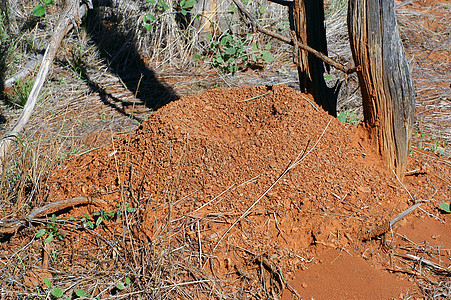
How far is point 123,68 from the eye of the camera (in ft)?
16.0

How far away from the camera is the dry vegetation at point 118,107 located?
2301 millimetres

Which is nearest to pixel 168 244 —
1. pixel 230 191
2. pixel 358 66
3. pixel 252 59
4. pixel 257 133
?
pixel 230 191

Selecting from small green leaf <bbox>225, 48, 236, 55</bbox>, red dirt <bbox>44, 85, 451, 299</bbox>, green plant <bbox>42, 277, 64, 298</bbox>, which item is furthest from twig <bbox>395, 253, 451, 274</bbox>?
small green leaf <bbox>225, 48, 236, 55</bbox>

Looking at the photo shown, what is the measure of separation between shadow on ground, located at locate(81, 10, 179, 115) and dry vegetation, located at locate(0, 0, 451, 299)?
0.04ft

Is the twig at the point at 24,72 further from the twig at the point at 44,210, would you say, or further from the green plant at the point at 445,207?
the green plant at the point at 445,207

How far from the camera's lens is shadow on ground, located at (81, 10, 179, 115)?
429 cm

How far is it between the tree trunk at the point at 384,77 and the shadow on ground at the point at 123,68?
2098 millimetres

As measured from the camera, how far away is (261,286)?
2266mm

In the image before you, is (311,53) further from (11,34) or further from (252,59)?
(11,34)

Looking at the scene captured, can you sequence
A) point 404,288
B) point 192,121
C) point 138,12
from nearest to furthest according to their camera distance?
1. point 404,288
2. point 192,121
3. point 138,12

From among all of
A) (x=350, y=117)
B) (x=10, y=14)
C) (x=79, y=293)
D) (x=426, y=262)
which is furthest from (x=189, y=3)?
(x=426, y=262)

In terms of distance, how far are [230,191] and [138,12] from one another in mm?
3332

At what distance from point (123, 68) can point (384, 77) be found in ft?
10.3

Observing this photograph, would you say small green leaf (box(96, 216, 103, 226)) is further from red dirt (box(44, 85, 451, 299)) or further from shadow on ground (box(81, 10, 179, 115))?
shadow on ground (box(81, 10, 179, 115))
